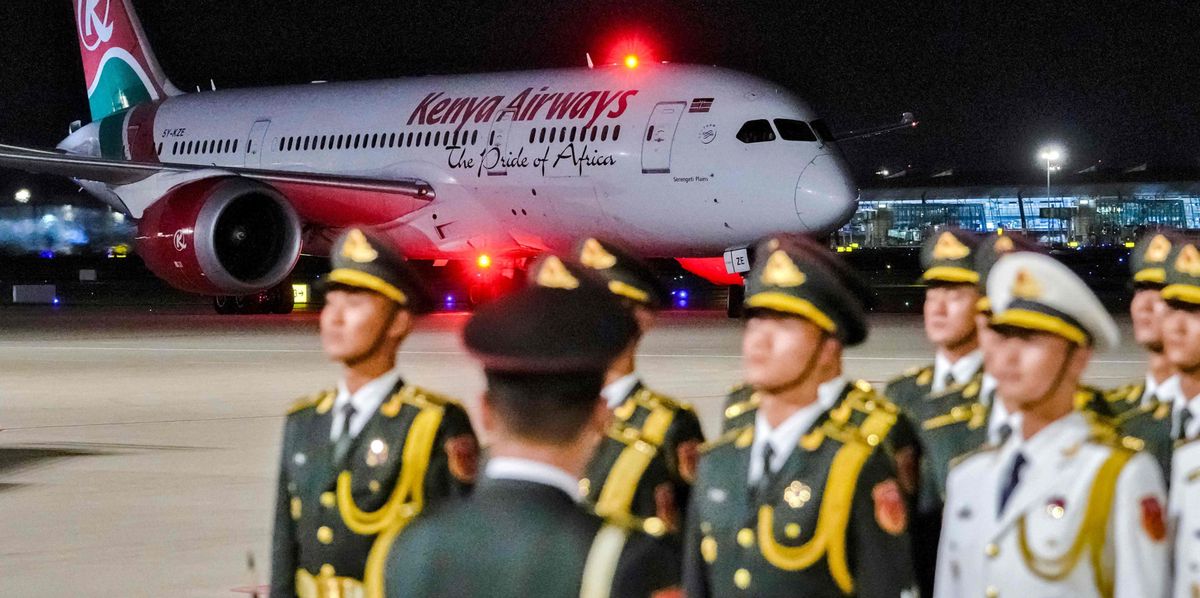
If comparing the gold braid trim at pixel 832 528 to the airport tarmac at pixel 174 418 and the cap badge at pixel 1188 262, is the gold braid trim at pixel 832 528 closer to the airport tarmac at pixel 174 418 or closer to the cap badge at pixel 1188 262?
the airport tarmac at pixel 174 418

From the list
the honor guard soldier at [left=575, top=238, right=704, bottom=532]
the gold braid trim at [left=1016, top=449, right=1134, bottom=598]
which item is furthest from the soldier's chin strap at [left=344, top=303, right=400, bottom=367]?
the gold braid trim at [left=1016, top=449, right=1134, bottom=598]

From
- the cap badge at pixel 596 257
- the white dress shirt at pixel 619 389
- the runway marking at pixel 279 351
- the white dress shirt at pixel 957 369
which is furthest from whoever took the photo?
the runway marking at pixel 279 351

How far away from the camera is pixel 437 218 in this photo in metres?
24.5

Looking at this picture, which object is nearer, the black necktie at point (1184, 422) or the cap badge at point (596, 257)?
the black necktie at point (1184, 422)

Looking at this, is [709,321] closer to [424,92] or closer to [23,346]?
[424,92]

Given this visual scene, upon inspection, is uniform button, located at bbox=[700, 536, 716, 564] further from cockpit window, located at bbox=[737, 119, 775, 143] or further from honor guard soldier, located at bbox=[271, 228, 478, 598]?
cockpit window, located at bbox=[737, 119, 775, 143]

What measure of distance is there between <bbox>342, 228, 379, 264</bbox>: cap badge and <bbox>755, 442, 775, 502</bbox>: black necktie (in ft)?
3.63

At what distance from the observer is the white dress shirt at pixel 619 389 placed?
15.1ft

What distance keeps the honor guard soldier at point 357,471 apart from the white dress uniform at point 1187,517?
1.46 meters

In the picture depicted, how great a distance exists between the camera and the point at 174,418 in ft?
41.3

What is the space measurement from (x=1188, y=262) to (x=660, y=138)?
16779mm

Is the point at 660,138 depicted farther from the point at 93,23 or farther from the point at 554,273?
the point at 554,273

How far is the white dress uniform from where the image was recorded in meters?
3.29

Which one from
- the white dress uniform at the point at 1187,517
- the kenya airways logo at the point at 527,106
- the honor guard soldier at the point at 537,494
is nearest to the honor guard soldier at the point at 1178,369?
the white dress uniform at the point at 1187,517
